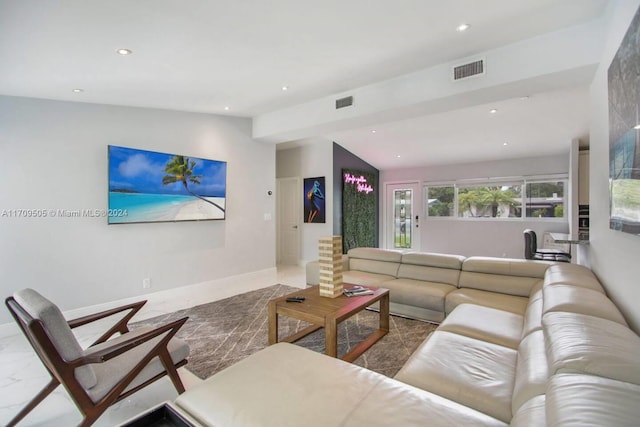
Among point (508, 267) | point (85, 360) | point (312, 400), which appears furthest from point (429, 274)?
point (85, 360)

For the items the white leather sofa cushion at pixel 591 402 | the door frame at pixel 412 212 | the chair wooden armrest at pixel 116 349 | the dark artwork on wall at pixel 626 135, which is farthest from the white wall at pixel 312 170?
the white leather sofa cushion at pixel 591 402

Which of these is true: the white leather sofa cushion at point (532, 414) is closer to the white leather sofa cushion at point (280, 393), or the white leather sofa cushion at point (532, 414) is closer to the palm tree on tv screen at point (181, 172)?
the white leather sofa cushion at point (280, 393)

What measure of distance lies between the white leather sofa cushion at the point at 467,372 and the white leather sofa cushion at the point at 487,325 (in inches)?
4.5

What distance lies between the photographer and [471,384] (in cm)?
147

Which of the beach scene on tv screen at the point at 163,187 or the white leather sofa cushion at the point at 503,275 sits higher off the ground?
the beach scene on tv screen at the point at 163,187

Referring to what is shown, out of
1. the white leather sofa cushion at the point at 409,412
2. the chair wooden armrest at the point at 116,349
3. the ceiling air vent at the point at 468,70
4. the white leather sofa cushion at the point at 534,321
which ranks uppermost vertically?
the ceiling air vent at the point at 468,70

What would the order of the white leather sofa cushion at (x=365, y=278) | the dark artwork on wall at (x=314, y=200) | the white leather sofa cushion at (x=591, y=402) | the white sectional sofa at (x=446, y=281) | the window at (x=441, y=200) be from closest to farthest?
the white leather sofa cushion at (x=591, y=402) < the white sectional sofa at (x=446, y=281) < the white leather sofa cushion at (x=365, y=278) < the dark artwork on wall at (x=314, y=200) < the window at (x=441, y=200)

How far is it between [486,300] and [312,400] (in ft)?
7.53

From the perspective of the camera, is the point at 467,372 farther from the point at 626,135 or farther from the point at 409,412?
the point at 626,135

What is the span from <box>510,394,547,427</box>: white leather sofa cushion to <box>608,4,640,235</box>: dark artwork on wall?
3.00 feet

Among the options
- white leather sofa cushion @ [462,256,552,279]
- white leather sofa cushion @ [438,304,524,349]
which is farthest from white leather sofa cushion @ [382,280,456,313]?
white leather sofa cushion @ [438,304,524,349]

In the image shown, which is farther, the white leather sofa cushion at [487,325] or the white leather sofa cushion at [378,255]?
the white leather sofa cushion at [378,255]

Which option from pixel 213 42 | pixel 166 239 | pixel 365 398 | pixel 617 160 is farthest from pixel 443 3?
pixel 166 239

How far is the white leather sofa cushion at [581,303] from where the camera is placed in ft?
4.85
